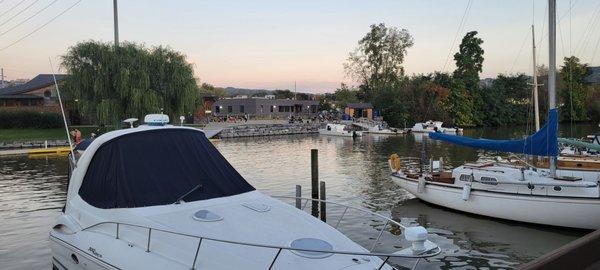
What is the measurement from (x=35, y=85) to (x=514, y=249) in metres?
77.8

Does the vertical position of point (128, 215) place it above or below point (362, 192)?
above

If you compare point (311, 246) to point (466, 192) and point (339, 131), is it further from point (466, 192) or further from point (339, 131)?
point (339, 131)

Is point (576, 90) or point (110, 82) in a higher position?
point (576, 90)

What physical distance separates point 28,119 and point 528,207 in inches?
2511

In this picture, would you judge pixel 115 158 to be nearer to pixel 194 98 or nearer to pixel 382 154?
pixel 382 154

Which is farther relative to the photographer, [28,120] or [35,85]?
[35,85]

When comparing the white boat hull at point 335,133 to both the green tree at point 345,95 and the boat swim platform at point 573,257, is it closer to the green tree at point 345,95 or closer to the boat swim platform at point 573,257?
the green tree at point 345,95

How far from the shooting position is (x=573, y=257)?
5.18 meters

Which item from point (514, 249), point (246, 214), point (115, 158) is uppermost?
point (115, 158)

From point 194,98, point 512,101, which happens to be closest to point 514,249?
point 194,98

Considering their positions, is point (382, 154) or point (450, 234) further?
point (382, 154)

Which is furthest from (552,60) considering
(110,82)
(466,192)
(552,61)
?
(110,82)

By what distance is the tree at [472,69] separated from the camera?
98.1m

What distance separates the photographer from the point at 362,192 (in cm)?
2373
